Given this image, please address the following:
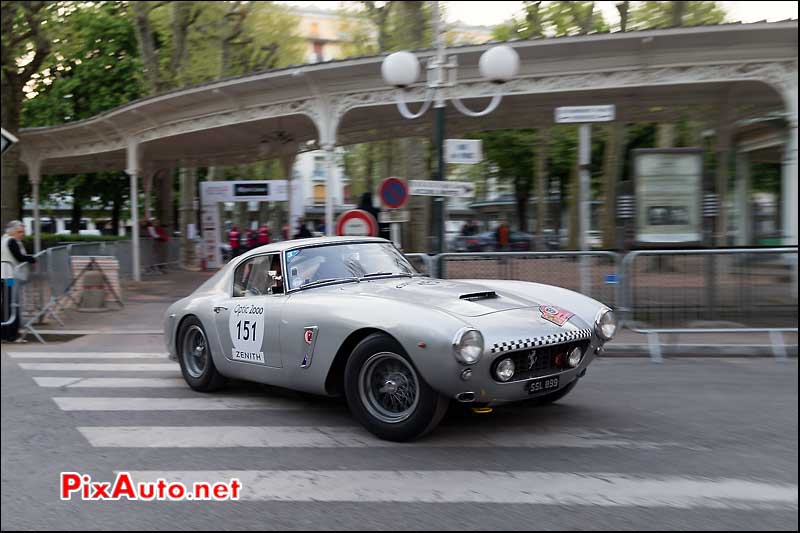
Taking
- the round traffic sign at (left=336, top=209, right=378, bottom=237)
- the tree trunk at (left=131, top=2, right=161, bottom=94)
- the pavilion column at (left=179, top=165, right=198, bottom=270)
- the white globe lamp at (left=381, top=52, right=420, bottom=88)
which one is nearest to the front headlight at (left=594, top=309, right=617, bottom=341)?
the round traffic sign at (left=336, top=209, right=378, bottom=237)

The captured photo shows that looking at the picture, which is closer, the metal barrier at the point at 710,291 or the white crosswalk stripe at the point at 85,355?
the metal barrier at the point at 710,291

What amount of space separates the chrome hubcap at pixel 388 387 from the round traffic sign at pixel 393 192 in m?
5.74

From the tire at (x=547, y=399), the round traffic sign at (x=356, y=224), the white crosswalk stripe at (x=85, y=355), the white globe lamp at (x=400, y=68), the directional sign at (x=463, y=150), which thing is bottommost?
the white crosswalk stripe at (x=85, y=355)

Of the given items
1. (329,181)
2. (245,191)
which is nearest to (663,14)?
(245,191)

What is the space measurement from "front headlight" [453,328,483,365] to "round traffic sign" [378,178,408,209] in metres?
6.21

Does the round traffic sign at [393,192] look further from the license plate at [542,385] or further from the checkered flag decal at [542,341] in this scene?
the license plate at [542,385]

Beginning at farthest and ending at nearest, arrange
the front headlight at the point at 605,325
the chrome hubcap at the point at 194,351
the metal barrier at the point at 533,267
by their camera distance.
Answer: the metal barrier at the point at 533,267 < the chrome hubcap at the point at 194,351 < the front headlight at the point at 605,325

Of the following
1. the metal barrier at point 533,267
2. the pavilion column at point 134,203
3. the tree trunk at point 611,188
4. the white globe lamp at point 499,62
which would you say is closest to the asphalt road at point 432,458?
the metal barrier at point 533,267

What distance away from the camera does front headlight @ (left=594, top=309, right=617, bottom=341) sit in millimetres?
5520

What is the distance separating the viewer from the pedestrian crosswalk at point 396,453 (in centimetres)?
405

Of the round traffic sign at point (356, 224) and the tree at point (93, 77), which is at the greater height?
the tree at point (93, 77)

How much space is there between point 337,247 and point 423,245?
1291 centimetres

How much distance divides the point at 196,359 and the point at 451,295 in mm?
2998

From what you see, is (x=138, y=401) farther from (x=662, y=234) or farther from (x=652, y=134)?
(x=652, y=134)
